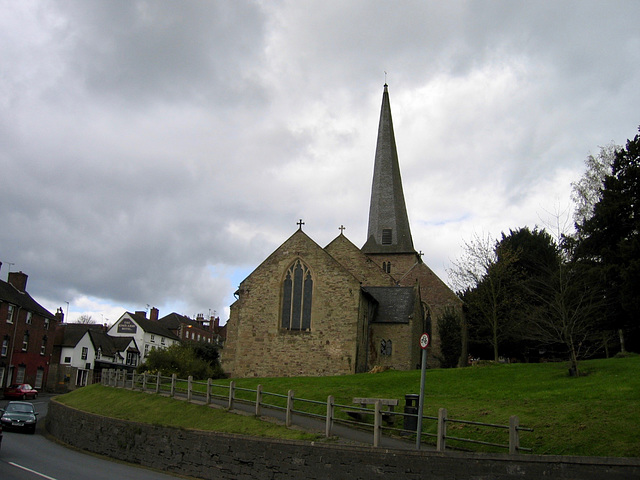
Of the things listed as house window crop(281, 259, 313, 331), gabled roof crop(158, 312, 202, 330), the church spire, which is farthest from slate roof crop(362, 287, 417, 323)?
gabled roof crop(158, 312, 202, 330)

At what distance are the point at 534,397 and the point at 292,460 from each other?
9782 millimetres

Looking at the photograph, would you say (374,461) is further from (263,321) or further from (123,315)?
(123,315)

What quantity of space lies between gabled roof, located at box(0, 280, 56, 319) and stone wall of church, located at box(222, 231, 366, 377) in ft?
74.3

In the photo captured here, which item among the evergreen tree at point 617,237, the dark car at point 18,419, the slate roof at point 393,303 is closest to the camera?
the dark car at point 18,419

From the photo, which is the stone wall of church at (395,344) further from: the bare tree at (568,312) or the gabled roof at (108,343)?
the gabled roof at (108,343)

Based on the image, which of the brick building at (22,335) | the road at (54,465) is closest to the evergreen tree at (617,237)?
the road at (54,465)

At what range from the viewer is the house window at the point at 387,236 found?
5550 centimetres

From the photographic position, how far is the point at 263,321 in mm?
35406

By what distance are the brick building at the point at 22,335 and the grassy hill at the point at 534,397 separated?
18445 millimetres

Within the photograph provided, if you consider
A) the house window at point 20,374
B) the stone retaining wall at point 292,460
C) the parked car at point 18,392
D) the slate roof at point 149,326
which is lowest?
the parked car at point 18,392

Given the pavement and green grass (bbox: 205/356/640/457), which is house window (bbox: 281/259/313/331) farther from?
the pavement

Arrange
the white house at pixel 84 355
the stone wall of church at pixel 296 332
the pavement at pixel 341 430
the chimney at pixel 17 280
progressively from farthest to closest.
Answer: the white house at pixel 84 355 → the chimney at pixel 17 280 → the stone wall of church at pixel 296 332 → the pavement at pixel 341 430

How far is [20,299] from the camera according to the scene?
50.2m

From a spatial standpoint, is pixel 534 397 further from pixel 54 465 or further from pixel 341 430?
pixel 54 465
